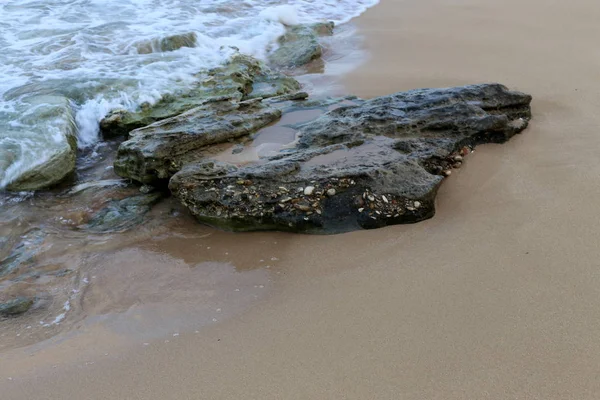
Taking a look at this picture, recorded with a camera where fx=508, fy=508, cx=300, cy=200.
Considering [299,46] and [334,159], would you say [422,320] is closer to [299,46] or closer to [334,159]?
[334,159]

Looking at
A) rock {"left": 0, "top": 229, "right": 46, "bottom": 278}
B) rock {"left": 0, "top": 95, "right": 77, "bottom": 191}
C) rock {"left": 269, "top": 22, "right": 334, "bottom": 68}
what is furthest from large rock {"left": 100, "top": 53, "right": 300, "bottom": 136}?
rock {"left": 0, "top": 229, "right": 46, "bottom": 278}

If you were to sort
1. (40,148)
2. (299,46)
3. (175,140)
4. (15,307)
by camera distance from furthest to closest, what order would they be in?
1. (299,46)
2. (40,148)
3. (175,140)
4. (15,307)

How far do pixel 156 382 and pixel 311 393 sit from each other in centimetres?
63

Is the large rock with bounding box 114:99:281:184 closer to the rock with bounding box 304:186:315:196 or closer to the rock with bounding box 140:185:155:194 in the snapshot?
the rock with bounding box 140:185:155:194

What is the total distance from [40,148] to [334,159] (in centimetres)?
227

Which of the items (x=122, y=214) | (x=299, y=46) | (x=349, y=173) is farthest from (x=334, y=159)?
(x=299, y=46)

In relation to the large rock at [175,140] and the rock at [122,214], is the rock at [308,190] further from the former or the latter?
the rock at [122,214]

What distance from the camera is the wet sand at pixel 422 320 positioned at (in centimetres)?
197

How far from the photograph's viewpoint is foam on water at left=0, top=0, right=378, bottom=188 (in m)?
4.39

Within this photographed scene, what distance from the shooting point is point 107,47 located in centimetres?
598

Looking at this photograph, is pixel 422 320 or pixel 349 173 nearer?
pixel 422 320

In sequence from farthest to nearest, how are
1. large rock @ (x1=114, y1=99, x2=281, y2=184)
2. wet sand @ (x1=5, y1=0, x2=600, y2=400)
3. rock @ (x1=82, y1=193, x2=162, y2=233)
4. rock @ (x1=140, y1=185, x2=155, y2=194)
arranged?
rock @ (x1=140, y1=185, x2=155, y2=194)
large rock @ (x1=114, y1=99, x2=281, y2=184)
rock @ (x1=82, y1=193, x2=162, y2=233)
wet sand @ (x1=5, y1=0, x2=600, y2=400)

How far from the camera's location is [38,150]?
3791 millimetres

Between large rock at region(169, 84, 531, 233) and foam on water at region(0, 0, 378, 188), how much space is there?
1.68 metres
